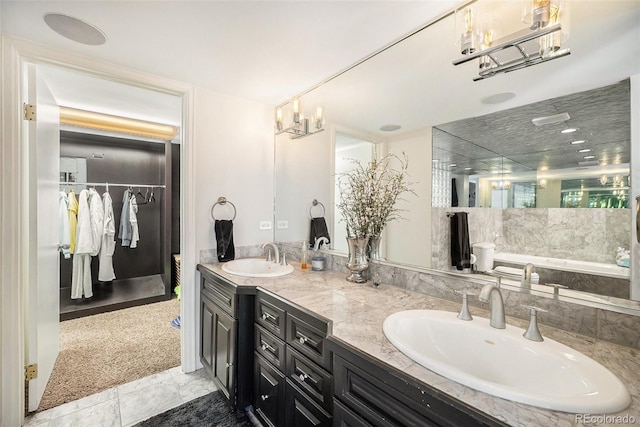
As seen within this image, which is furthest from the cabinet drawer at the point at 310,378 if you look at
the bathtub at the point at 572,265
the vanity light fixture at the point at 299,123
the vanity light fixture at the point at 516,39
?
the vanity light fixture at the point at 299,123

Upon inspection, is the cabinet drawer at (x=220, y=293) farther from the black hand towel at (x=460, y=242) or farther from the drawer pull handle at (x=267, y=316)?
the black hand towel at (x=460, y=242)

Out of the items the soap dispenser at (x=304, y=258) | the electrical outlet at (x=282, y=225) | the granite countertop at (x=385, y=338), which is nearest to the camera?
the granite countertop at (x=385, y=338)

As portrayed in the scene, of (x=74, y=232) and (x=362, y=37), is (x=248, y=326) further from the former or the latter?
(x=74, y=232)

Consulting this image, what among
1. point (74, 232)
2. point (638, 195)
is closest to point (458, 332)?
point (638, 195)

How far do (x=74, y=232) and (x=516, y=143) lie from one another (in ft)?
15.7

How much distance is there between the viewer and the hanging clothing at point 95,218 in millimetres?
3707

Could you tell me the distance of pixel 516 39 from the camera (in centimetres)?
116

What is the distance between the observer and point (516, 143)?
1.26 meters

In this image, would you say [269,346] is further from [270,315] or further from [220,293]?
[220,293]

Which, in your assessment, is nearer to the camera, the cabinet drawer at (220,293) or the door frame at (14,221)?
the door frame at (14,221)

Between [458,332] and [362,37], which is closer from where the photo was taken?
[458,332]

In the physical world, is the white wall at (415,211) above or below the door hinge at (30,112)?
below

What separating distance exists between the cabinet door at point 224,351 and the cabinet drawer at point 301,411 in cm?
51

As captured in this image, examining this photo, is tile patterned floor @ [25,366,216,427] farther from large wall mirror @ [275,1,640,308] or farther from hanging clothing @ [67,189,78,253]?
hanging clothing @ [67,189,78,253]
